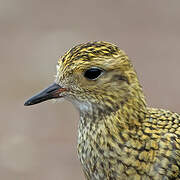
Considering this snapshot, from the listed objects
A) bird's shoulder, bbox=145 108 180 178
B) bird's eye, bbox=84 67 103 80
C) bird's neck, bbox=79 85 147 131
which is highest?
bird's eye, bbox=84 67 103 80

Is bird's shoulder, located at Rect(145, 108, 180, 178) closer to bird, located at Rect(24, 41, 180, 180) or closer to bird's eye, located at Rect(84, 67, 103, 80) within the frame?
bird, located at Rect(24, 41, 180, 180)

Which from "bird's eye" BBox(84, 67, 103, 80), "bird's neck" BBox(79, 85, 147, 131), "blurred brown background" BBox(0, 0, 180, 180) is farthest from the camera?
"blurred brown background" BBox(0, 0, 180, 180)

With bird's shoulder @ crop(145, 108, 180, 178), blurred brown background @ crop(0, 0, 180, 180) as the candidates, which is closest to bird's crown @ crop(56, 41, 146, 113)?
bird's shoulder @ crop(145, 108, 180, 178)

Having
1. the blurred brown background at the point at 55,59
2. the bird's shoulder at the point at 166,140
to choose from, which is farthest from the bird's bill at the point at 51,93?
the blurred brown background at the point at 55,59

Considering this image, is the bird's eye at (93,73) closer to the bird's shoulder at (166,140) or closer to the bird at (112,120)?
the bird at (112,120)

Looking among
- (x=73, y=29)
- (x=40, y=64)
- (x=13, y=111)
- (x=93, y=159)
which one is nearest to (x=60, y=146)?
(x=13, y=111)

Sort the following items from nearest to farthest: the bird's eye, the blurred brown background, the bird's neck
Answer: the bird's eye
the bird's neck
the blurred brown background

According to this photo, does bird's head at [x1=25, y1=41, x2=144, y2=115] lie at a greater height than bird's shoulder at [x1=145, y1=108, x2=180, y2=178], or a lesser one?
greater

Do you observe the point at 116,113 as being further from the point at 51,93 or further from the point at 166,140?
the point at 51,93
